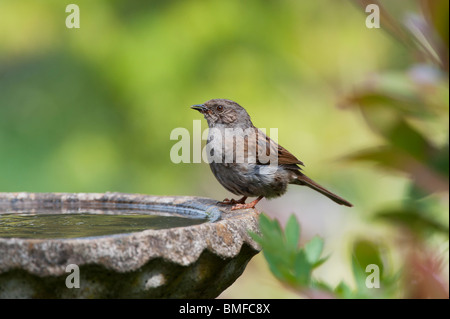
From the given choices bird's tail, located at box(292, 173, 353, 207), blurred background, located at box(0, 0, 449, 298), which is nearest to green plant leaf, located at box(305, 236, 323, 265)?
bird's tail, located at box(292, 173, 353, 207)

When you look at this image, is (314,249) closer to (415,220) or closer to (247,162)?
(415,220)

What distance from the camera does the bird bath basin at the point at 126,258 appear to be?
2.21m

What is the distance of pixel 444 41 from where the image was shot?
0.90m

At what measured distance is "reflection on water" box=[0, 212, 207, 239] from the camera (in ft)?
9.91

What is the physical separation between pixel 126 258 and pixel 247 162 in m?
1.92

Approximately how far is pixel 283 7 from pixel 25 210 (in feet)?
16.4

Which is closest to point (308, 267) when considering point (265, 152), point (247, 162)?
point (247, 162)

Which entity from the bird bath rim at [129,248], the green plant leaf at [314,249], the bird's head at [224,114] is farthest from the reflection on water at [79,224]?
the green plant leaf at [314,249]

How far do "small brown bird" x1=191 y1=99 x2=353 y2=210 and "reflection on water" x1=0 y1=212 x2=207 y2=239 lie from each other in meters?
0.57

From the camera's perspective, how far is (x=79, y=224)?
11.1 feet

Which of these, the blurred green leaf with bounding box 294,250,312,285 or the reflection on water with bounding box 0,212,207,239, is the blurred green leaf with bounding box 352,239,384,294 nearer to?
the blurred green leaf with bounding box 294,250,312,285

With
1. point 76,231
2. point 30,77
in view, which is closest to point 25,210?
point 76,231
